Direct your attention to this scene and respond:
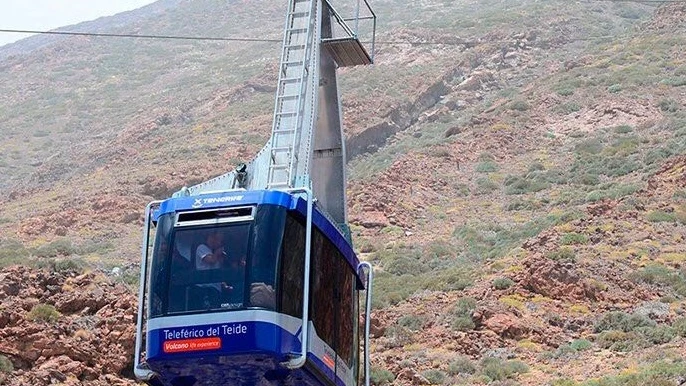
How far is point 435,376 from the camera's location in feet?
78.5

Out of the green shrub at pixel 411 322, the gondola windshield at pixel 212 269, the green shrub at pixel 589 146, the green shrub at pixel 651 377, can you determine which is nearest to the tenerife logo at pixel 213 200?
the gondola windshield at pixel 212 269

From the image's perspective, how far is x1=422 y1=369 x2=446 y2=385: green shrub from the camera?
23.8 metres

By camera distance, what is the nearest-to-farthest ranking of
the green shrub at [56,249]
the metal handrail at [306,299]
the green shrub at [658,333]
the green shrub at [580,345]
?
the metal handrail at [306,299] < the green shrub at [658,333] < the green shrub at [580,345] < the green shrub at [56,249]

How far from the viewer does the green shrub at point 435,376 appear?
2377cm

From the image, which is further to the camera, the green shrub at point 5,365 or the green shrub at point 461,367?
the green shrub at point 461,367

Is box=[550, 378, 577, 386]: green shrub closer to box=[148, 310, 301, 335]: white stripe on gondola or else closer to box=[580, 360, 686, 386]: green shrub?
box=[580, 360, 686, 386]: green shrub

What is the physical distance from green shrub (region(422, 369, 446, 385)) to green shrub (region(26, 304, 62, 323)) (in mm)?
7990

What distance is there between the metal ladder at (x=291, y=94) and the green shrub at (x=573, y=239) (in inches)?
644

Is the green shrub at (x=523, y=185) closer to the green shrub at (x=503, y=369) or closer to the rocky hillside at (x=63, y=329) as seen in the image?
the green shrub at (x=503, y=369)

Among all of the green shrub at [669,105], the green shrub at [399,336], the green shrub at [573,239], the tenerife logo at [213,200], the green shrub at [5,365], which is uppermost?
the green shrub at [669,105]

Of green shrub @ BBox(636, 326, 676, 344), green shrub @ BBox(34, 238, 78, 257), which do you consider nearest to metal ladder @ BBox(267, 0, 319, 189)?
green shrub @ BBox(636, 326, 676, 344)

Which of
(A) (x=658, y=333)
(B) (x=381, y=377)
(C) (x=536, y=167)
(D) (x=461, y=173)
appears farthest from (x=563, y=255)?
(D) (x=461, y=173)

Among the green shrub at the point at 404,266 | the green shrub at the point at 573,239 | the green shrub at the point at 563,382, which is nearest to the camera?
the green shrub at the point at 563,382

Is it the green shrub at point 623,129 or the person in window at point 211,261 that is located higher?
the green shrub at point 623,129
